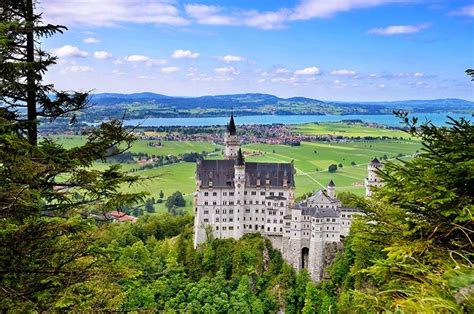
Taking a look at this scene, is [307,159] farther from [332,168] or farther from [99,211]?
[99,211]

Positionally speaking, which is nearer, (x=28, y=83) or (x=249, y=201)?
(x=28, y=83)

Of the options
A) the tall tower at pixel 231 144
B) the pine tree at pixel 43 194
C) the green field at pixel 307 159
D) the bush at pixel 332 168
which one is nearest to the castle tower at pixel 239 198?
the tall tower at pixel 231 144

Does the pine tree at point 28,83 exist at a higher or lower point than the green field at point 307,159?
higher

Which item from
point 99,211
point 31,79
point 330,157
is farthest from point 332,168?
point 31,79

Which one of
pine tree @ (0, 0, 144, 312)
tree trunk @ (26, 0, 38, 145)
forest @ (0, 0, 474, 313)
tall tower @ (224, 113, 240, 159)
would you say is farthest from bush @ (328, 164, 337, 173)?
tree trunk @ (26, 0, 38, 145)

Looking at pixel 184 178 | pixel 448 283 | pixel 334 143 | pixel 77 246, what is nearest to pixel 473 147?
pixel 448 283

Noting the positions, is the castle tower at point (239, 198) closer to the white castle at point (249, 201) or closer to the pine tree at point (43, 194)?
the white castle at point (249, 201)
